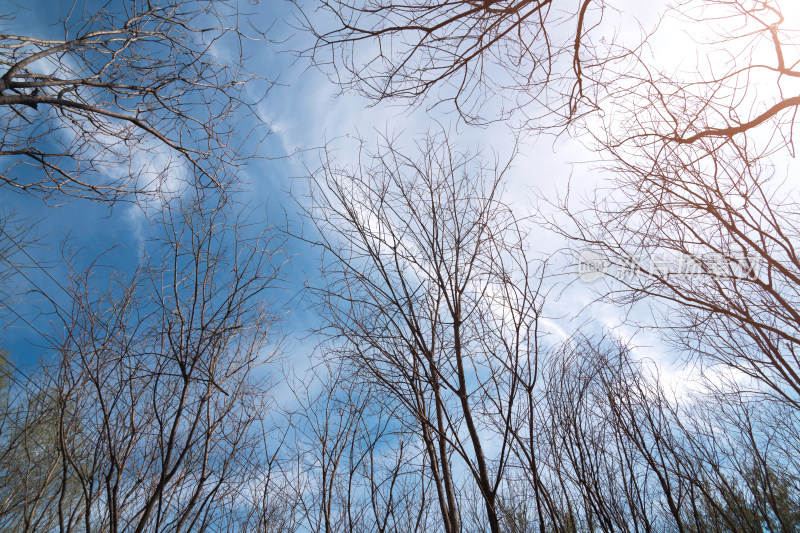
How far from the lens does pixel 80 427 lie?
Answer: 3471 millimetres

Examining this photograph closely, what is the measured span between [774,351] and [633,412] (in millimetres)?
1512

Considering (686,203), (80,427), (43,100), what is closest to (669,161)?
(686,203)

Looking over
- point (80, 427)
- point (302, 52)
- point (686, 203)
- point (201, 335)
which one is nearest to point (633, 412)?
point (686, 203)

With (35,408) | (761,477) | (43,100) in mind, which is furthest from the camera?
(761,477)

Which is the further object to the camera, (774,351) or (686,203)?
(774,351)

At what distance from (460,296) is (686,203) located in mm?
2112

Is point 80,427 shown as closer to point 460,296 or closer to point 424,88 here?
point 460,296

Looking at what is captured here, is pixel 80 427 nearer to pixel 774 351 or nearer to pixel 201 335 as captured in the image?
pixel 201 335

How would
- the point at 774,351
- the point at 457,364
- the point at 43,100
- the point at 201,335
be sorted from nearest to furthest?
the point at 43,100 < the point at 457,364 < the point at 201,335 < the point at 774,351

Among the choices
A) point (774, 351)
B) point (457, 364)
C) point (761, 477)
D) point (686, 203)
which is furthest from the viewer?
point (761, 477)

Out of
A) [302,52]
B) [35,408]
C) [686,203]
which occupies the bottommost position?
[35,408]

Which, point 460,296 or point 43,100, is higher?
point 43,100

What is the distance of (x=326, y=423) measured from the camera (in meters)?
5.20

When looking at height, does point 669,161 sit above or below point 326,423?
above
